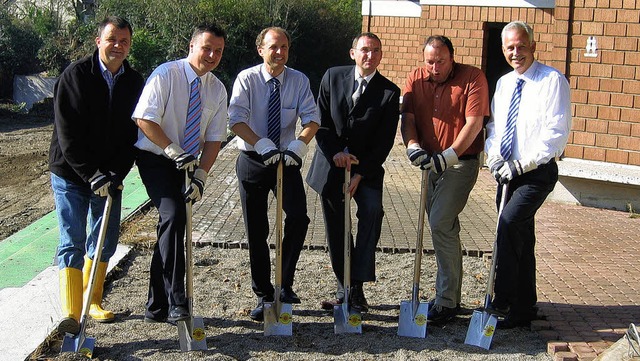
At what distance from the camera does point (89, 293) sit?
221 inches

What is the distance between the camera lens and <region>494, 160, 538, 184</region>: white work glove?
5828mm

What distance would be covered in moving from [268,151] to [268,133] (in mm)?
351

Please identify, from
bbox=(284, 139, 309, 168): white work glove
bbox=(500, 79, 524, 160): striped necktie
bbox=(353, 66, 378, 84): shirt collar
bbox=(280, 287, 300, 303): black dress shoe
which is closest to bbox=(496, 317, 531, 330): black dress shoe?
bbox=(500, 79, 524, 160): striped necktie

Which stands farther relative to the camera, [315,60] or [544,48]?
[315,60]

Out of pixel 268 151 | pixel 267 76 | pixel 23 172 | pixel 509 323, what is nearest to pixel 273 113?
pixel 267 76

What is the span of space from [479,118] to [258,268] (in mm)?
1835

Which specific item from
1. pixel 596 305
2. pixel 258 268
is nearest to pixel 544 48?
pixel 596 305

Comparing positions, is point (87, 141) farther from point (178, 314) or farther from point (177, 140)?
point (178, 314)

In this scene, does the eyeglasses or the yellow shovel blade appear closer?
the yellow shovel blade

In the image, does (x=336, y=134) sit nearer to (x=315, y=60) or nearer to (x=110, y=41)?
(x=110, y=41)

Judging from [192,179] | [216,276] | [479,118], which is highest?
[479,118]

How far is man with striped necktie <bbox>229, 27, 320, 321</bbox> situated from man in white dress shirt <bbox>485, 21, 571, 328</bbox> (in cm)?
129

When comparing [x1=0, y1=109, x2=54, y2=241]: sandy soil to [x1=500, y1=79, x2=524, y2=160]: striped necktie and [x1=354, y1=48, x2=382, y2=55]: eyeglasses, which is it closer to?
[x1=354, y1=48, x2=382, y2=55]: eyeglasses

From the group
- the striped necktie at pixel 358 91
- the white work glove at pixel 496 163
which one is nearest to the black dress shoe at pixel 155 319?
the striped necktie at pixel 358 91
